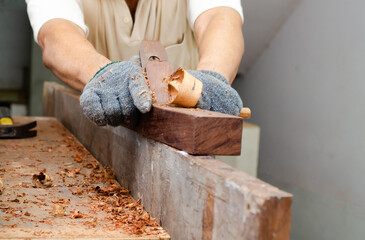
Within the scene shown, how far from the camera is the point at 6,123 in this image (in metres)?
2.12

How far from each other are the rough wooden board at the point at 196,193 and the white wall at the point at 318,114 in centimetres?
263

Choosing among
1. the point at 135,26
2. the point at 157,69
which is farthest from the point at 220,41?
the point at 135,26

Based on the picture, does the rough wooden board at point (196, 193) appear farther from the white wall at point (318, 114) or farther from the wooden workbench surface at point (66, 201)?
the white wall at point (318, 114)

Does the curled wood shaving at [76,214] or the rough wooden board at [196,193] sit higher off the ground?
the rough wooden board at [196,193]

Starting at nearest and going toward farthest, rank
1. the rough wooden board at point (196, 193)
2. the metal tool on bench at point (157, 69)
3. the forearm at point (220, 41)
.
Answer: the rough wooden board at point (196, 193)
the metal tool on bench at point (157, 69)
the forearm at point (220, 41)

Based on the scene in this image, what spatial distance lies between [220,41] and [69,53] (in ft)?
1.97

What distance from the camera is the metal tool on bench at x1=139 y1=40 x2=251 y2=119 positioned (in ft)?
3.74

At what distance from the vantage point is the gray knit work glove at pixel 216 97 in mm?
1111

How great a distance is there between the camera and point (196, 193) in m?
0.83

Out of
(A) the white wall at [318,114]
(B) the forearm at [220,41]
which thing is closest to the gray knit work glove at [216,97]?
(B) the forearm at [220,41]

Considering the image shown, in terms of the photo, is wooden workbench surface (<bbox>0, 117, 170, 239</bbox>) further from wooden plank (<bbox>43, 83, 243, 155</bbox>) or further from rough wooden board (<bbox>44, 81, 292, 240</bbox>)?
wooden plank (<bbox>43, 83, 243, 155</bbox>)

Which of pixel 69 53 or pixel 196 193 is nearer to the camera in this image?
pixel 196 193

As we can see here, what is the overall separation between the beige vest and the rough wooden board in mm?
878

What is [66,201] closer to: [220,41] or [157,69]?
[157,69]
